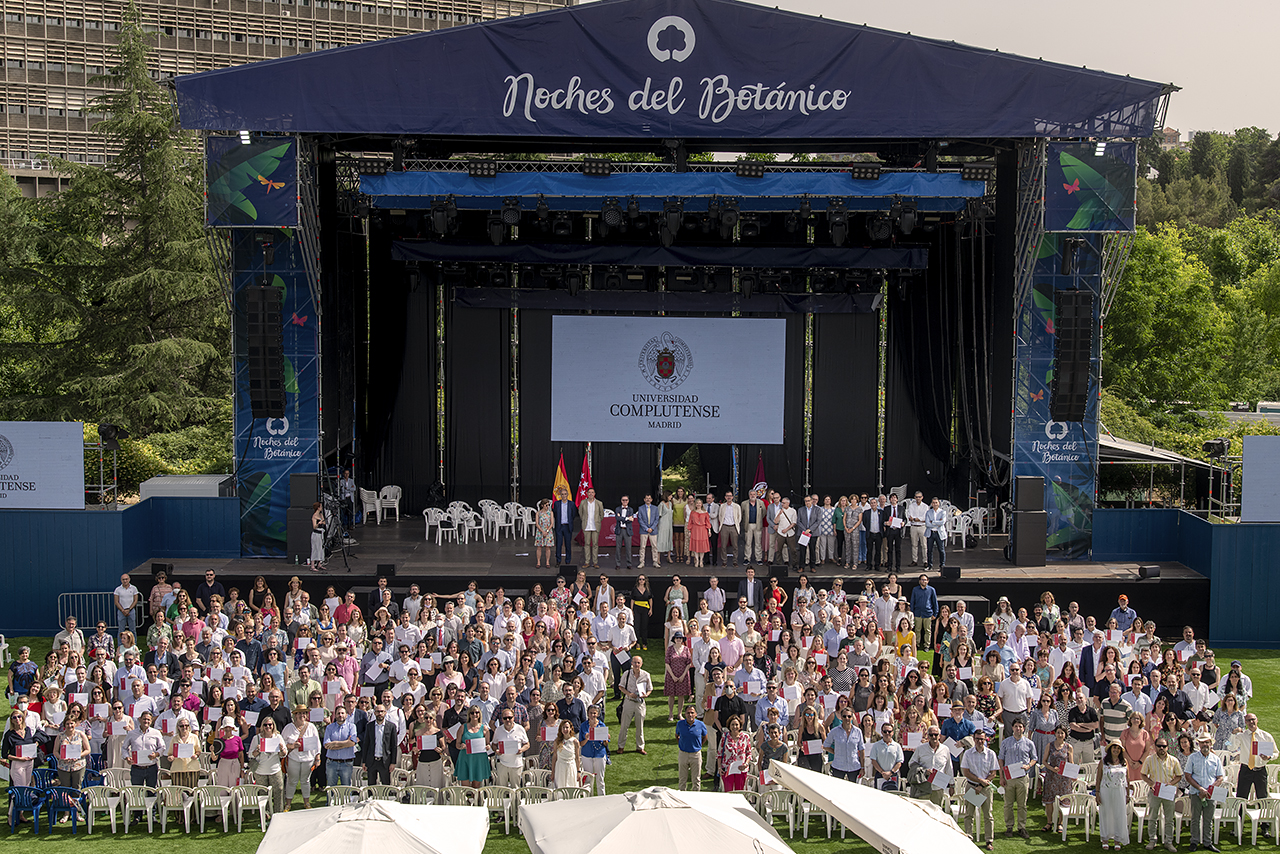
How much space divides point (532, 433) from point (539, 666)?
1032 centimetres

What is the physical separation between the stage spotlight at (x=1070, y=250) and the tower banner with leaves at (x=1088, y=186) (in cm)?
38

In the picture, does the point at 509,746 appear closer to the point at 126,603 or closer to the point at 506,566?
the point at 506,566

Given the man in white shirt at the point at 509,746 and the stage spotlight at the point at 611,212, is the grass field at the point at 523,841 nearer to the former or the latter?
the man in white shirt at the point at 509,746

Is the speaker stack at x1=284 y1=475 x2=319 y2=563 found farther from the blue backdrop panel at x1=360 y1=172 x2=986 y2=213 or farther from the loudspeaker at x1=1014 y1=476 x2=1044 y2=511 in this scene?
the loudspeaker at x1=1014 y1=476 x2=1044 y2=511

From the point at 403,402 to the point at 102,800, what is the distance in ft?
40.8

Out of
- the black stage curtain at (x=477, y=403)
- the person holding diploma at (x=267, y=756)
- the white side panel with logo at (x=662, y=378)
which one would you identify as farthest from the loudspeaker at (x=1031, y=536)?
the person holding diploma at (x=267, y=756)

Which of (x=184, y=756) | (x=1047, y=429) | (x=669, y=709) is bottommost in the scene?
(x=669, y=709)

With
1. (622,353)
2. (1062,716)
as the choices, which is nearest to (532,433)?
(622,353)

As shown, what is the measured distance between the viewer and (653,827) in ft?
25.7

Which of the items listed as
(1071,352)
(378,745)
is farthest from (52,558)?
(1071,352)

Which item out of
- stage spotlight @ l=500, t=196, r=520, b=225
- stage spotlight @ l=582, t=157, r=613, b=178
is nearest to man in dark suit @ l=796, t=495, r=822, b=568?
stage spotlight @ l=582, t=157, r=613, b=178

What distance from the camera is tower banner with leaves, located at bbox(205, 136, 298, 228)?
57.3 ft

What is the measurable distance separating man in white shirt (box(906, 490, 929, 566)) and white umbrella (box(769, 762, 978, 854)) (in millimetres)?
9030

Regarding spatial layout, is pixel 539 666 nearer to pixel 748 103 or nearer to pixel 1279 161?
pixel 748 103
